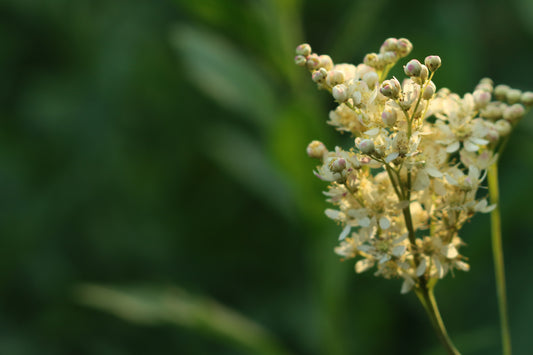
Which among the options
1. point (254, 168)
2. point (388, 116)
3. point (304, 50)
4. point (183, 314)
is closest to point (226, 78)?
point (254, 168)

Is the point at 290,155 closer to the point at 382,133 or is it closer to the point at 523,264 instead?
the point at 382,133

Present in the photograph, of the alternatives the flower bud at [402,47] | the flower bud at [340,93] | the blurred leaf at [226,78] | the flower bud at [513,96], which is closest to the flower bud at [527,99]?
the flower bud at [513,96]

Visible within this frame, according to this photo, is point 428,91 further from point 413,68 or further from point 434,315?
point 434,315

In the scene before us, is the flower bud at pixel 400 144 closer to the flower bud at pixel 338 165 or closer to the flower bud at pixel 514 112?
the flower bud at pixel 338 165

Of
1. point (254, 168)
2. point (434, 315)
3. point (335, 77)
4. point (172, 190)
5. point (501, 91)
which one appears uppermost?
point (172, 190)

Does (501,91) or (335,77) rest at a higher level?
(501,91)
